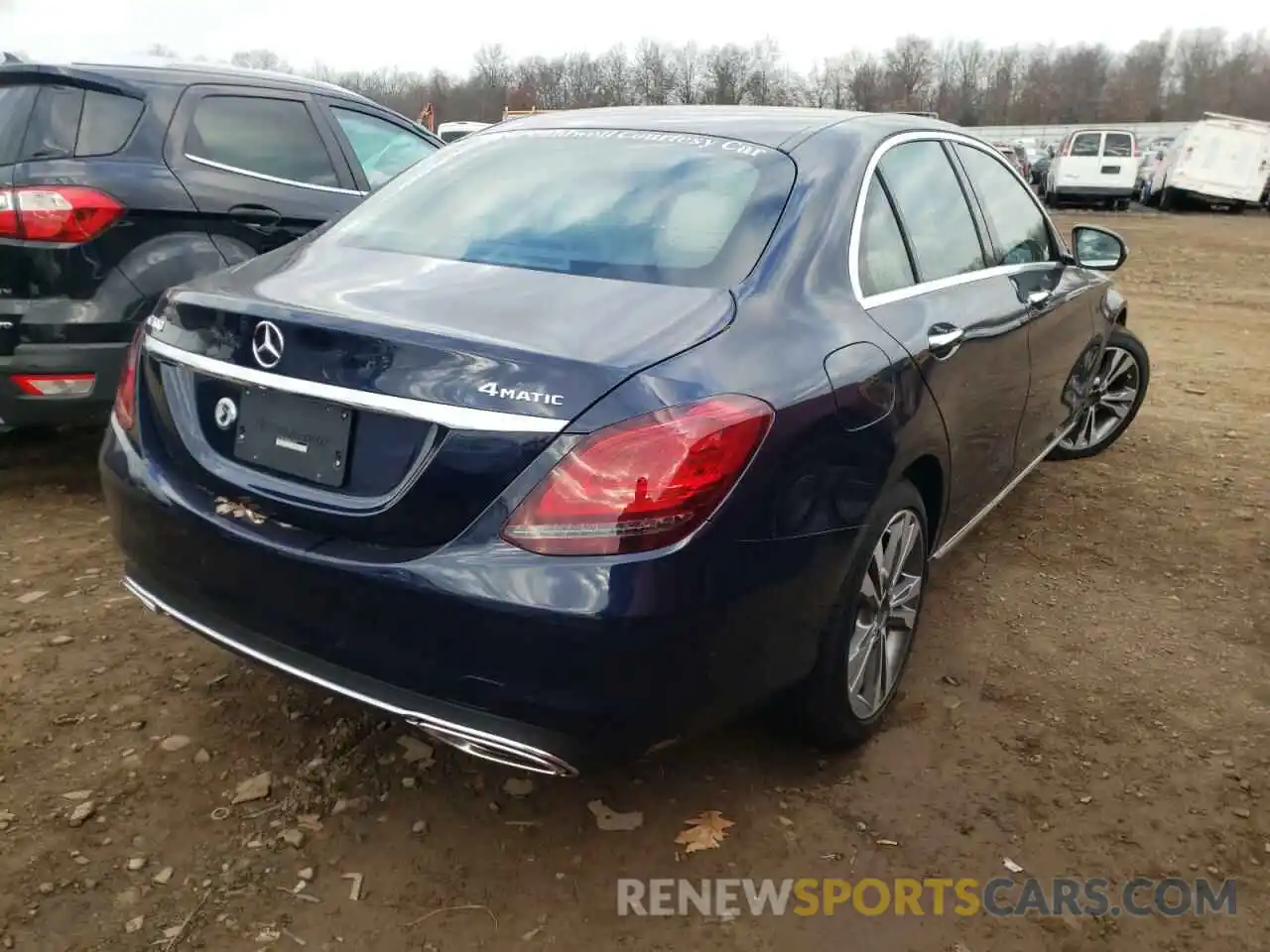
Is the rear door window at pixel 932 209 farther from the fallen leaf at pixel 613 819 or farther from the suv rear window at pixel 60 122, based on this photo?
the suv rear window at pixel 60 122

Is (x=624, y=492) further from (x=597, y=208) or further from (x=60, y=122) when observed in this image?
(x=60, y=122)

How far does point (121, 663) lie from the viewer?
317 centimetres

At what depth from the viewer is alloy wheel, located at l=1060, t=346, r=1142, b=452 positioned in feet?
18.0

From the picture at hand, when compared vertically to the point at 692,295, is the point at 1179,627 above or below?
below

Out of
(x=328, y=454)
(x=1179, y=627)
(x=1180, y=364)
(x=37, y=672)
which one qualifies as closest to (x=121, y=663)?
(x=37, y=672)

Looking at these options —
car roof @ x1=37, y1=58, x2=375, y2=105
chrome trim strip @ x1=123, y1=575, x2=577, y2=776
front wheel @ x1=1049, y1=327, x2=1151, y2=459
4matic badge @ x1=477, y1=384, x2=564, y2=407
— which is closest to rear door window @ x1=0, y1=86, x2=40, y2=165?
car roof @ x1=37, y1=58, x2=375, y2=105

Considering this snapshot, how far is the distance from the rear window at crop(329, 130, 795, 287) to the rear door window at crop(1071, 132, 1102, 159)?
2697cm

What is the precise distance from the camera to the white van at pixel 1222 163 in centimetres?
2583

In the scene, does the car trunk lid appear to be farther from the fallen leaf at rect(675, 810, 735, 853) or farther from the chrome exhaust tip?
the fallen leaf at rect(675, 810, 735, 853)

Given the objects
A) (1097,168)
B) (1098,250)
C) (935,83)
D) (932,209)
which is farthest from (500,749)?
(935,83)

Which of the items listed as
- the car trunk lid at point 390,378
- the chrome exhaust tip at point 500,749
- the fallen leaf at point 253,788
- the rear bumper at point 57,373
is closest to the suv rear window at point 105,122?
the rear bumper at point 57,373

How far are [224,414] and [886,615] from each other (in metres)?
1.74

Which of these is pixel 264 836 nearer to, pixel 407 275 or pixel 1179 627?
pixel 407 275

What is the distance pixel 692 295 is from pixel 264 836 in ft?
5.16
